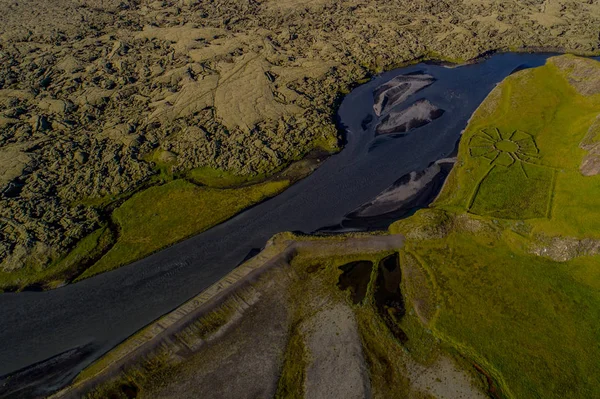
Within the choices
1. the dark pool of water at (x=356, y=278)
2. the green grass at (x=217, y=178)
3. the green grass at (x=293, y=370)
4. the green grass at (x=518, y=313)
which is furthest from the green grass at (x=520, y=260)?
the green grass at (x=217, y=178)

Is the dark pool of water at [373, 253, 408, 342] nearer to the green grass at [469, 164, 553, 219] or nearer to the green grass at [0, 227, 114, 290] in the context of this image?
the green grass at [469, 164, 553, 219]

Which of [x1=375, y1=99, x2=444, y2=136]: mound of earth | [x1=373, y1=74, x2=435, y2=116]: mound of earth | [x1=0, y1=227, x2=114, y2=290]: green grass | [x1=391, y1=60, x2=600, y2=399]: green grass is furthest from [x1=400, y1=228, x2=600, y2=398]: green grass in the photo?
[x1=0, y1=227, x2=114, y2=290]: green grass

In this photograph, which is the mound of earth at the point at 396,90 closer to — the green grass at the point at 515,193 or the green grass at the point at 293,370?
the green grass at the point at 515,193

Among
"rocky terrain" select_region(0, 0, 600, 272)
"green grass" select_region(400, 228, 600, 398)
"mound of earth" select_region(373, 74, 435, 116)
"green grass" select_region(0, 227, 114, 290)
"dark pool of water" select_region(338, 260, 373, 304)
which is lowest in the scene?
"green grass" select_region(400, 228, 600, 398)

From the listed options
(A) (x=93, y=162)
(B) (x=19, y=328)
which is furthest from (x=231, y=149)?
(B) (x=19, y=328)

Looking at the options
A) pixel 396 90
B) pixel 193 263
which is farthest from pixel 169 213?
pixel 396 90

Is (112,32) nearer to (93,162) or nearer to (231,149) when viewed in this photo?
(93,162)
